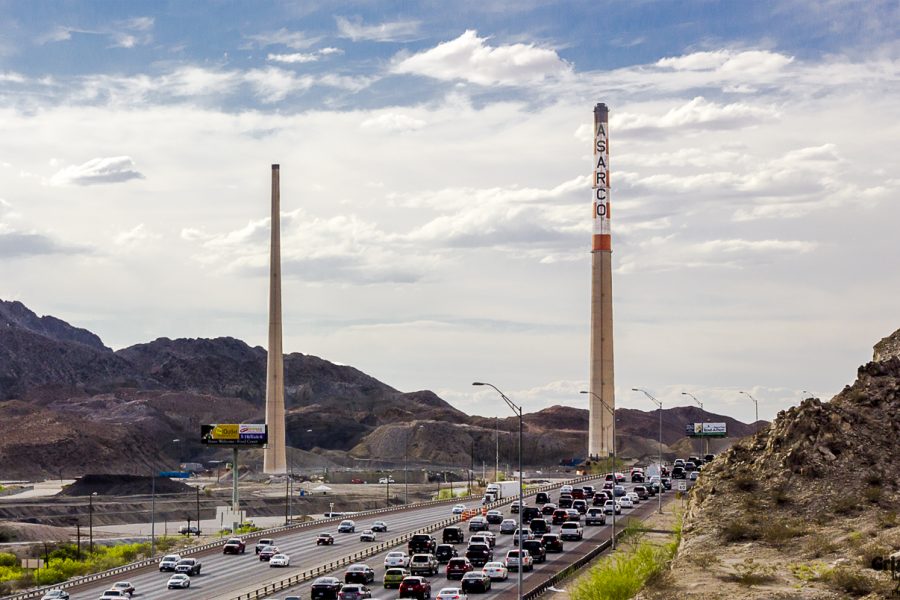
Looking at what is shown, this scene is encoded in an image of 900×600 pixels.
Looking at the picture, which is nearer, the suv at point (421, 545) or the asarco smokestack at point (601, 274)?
the suv at point (421, 545)

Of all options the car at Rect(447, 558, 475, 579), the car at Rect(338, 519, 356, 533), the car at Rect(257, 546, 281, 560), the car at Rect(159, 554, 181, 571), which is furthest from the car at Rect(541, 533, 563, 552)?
the car at Rect(338, 519, 356, 533)

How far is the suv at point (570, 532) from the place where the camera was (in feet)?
303

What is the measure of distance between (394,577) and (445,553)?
40.0 ft

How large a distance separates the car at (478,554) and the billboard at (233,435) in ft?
249

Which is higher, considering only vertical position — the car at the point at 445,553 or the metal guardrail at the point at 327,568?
the car at the point at 445,553

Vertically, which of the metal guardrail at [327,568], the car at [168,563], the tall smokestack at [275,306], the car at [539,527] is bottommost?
the car at [168,563]

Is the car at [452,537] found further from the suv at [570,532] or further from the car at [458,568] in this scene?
the car at [458,568]

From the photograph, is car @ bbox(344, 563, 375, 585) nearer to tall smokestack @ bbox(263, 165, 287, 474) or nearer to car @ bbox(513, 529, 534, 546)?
car @ bbox(513, 529, 534, 546)

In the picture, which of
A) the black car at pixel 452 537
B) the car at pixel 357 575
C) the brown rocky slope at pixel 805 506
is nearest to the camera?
the brown rocky slope at pixel 805 506

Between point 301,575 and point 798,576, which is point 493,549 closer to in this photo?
point 301,575

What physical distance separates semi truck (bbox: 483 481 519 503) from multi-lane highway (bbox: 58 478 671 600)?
68.3ft

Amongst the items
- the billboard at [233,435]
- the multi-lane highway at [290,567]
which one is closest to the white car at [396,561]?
the multi-lane highway at [290,567]

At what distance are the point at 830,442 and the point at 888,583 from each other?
24361mm

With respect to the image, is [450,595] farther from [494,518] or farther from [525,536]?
[494,518]
